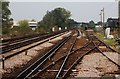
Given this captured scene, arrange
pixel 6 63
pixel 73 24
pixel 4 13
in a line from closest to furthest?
pixel 6 63
pixel 4 13
pixel 73 24

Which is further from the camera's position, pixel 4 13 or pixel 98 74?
pixel 4 13

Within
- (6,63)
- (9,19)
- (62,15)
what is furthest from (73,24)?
(6,63)

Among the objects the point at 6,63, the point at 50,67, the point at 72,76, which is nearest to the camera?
the point at 72,76

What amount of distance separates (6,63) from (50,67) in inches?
107

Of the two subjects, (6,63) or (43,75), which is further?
(6,63)

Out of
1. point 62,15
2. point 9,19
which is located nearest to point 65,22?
point 62,15

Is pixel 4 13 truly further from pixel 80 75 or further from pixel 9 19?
pixel 80 75

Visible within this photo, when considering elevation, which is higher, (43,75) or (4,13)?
(4,13)

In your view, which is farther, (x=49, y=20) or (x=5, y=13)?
(x=49, y=20)

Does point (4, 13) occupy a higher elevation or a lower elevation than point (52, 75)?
higher

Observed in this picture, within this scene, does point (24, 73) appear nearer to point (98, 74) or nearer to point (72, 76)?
point (72, 76)

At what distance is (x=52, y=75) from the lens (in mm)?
10469

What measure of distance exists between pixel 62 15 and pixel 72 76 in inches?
5364

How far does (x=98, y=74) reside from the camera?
10.7 m
